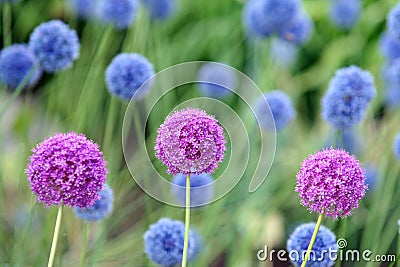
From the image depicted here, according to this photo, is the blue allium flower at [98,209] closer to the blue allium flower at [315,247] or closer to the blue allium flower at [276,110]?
the blue allium flower at [315,247]

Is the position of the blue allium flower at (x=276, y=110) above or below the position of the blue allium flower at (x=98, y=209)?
above

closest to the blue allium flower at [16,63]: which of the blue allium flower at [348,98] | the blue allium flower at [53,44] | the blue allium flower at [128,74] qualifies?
the blue allium flower at [53,44]

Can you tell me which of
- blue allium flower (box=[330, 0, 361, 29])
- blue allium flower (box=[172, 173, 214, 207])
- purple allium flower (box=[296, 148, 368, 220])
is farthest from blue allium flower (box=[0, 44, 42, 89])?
blue allium flower (box=[330, 0, 361, 29])

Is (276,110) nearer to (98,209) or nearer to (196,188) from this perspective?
(196,188)

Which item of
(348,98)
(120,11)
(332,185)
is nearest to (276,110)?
(348,98)

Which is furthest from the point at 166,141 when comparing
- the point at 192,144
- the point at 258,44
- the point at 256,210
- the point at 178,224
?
the point at 258,44

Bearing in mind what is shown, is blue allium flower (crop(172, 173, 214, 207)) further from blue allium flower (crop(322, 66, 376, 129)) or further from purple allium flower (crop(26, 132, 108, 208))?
purple allium flower (crop(26, 132, 108, 208))
